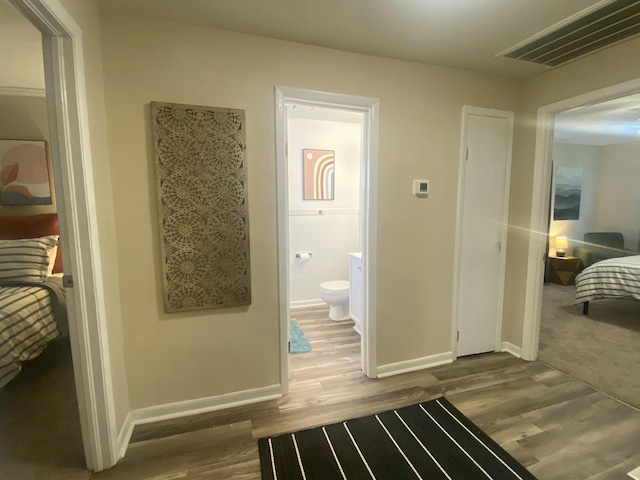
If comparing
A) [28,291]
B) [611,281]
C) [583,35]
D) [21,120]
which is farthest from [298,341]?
[611,281]

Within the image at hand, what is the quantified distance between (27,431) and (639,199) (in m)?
8.26

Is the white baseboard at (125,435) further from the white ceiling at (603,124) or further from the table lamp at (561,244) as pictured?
the table lamp at (561,244)

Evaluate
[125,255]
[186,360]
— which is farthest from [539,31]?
[186,360]

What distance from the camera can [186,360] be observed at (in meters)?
1.94

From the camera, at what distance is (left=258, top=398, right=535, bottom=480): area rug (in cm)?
152

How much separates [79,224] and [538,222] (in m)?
3.16

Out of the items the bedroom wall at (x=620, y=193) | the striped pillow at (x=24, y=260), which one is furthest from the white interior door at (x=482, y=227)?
the bedroom wall at (x=620, y=193)

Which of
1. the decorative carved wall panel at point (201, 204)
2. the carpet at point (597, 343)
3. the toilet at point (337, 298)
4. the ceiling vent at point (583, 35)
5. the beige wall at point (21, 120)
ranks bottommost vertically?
the carpet at point (597, 343)

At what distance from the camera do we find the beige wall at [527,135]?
6.79 ft

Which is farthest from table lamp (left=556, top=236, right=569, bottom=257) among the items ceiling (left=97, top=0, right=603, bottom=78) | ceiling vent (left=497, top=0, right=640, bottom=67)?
ceiling (left=97, top=0, right=603, bottom=78)

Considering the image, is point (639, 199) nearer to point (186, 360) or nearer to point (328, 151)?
point (328, 151)

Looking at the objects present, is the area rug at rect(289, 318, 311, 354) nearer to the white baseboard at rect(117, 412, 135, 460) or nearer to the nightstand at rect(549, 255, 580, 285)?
the white baseboard at rect(117, 412, 135, 460)

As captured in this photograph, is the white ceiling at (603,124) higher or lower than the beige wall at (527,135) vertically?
higher

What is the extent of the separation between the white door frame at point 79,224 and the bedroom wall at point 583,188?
22.1ft
